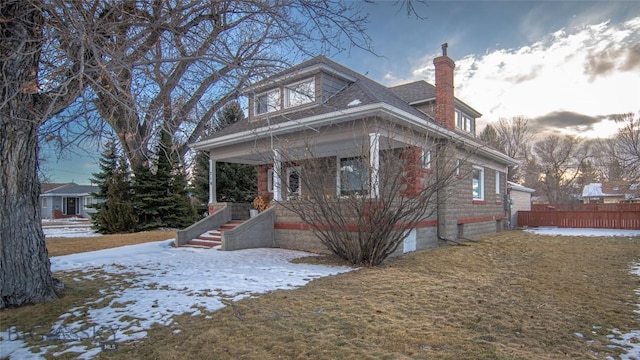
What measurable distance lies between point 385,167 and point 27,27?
617cm

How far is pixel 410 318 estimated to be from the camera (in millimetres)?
4258

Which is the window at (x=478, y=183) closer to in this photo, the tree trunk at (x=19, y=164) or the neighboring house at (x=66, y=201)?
the tree trunk at (x=19, y=164)

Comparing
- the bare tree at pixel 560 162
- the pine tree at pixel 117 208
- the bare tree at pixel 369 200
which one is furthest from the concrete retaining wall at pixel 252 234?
the bare tree at pixel 560 162

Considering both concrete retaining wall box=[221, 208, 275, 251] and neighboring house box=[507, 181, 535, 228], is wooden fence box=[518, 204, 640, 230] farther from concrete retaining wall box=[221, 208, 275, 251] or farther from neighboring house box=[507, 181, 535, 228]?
concrete retaining wall box=[221, 208, 275, 251]

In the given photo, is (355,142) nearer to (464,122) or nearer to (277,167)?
(277,167)

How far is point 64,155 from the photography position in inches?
239

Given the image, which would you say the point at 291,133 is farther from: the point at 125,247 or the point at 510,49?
the point at 510,49

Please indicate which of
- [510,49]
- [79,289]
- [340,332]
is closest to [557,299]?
[340,332]

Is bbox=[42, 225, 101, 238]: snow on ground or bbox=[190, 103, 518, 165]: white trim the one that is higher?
bbox=[190, 103, 518, 165]: white trim

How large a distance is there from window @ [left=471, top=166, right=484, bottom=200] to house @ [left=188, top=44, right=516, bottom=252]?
1.7 inches

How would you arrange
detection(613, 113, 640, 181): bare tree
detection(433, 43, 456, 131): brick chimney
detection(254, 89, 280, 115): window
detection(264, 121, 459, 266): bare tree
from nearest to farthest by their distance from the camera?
1. detection(254, 89, 280, 115): window
2. detection(264, 121, 459, 266): bare tree
3. detection(433, 43, 456, 131): brick chimney
4. detection(613, 113, 640, 181): bare tree

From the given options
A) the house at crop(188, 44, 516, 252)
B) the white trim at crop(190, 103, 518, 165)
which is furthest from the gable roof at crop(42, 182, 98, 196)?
the white trim at crop(190, 103, 518, 165)

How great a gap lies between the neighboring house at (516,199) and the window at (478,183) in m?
6.75

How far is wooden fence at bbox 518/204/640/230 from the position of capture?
63.0 ft
